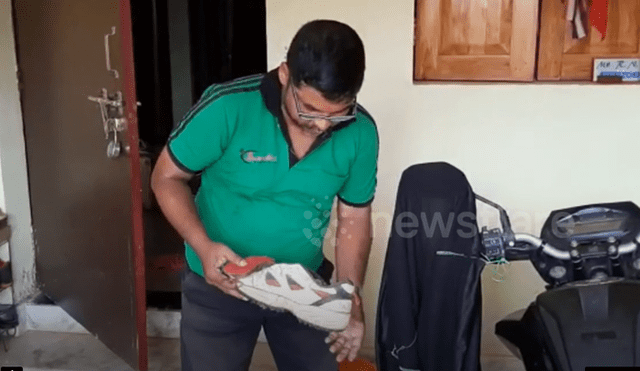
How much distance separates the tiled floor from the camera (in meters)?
2.58

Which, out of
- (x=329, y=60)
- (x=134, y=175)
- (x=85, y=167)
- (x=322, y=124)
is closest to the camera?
(x=329, y=60)

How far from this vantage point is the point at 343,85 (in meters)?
1.24

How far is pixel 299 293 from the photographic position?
1.41 metres

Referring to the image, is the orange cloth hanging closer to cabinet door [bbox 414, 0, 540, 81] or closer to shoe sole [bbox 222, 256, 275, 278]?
cabinet door [bbox 414, 0, 540, 81]

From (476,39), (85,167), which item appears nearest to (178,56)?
(85,167)

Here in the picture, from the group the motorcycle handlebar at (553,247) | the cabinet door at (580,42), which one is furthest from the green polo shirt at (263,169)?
the cabinet door at (580,42)

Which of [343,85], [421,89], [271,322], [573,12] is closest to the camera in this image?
[343,85]

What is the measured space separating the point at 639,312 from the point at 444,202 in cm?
51

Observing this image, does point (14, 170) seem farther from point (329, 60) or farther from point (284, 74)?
point (329, 60)

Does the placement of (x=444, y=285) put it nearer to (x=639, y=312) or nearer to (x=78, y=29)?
(x=639, y=312)

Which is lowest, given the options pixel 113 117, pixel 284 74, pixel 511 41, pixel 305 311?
pixel 305 311

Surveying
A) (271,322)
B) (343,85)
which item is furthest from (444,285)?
(343,85)

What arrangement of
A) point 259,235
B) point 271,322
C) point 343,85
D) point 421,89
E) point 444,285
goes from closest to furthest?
1. point 343,85
2. point 259,235
3. point 271,322
4. point 444,285
5. point 421,89

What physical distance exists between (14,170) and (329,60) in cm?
198
